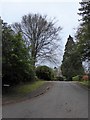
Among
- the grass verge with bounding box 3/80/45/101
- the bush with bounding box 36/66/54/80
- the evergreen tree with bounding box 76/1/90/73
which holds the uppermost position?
the evergreen tree with bounding box 76/1/90/73

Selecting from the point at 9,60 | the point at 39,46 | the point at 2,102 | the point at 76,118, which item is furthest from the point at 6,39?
the point at 39,46

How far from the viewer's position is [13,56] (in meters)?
25.1

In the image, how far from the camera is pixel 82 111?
15.2 m

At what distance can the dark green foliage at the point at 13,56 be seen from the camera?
985 inches

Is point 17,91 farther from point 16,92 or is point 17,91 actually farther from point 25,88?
point 25,88

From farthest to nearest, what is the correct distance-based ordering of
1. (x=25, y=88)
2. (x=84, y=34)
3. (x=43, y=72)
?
(x=43, y=72)
(x=84, y=34)
(x=25, y=88)

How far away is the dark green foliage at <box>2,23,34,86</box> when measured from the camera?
25031mm

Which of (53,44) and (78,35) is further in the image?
(53,44)

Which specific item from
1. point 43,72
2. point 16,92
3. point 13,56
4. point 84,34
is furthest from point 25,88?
point 43,72

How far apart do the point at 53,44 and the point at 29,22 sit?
19.1 feet

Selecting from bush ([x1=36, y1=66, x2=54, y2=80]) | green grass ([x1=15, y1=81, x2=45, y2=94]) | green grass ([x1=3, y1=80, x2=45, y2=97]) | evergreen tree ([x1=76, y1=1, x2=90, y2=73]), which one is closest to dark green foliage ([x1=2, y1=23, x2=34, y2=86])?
green grass ([x1=3, y1=80, x2=45, y2=97])

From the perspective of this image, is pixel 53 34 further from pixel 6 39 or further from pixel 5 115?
pixel 5 115

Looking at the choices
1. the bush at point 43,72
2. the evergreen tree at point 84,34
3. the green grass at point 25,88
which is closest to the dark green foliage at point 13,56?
the green grass at point 25,88

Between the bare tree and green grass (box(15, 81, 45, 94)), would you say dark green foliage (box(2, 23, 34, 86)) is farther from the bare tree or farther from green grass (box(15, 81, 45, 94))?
the bare tree
